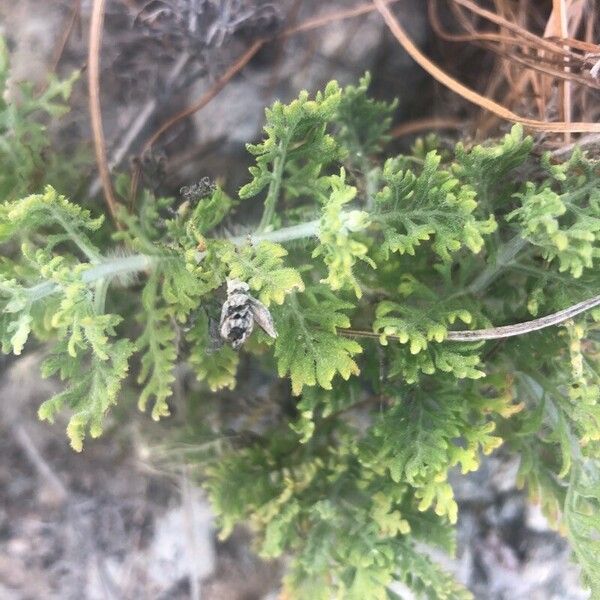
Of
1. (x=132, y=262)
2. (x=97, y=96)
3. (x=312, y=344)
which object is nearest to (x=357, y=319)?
(x=312, y=344)

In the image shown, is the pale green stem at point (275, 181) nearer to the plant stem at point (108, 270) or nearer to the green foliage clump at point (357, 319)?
the green foliage clump at point (357, 319)

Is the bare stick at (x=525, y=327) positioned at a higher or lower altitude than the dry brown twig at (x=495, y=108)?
lower

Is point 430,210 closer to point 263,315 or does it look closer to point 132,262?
point 263,315

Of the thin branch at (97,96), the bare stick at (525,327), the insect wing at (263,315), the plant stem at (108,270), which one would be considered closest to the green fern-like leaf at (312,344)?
the insect wing at (263,315)

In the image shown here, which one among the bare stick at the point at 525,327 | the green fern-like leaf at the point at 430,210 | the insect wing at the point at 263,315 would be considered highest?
the green fern-like leaf at the point at 430,210

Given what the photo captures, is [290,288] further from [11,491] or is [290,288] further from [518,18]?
[11,491]

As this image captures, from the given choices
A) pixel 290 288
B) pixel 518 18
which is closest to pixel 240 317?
pixel 290 288

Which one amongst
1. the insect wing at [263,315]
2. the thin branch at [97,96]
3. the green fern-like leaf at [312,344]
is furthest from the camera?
the thin branch at [97,96]
